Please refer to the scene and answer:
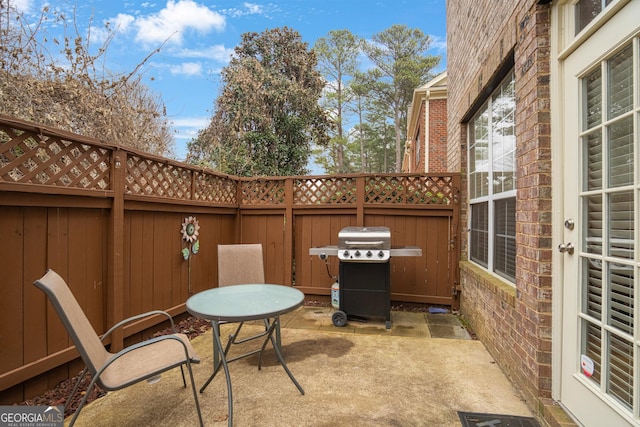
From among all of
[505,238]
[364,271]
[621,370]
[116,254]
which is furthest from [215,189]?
[621,370]

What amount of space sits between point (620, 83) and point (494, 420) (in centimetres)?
201

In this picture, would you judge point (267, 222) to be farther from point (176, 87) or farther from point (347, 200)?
point (176, 87)

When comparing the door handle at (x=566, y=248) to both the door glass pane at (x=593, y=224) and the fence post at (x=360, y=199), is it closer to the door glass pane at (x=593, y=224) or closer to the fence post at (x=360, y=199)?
the door glass pane at (x=593, y=224)

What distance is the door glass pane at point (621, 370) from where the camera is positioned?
1.36 m

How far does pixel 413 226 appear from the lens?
172 inches

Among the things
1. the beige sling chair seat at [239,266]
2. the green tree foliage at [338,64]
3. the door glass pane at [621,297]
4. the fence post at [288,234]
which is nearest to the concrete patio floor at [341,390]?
the beige sling chair seat at [239,266]

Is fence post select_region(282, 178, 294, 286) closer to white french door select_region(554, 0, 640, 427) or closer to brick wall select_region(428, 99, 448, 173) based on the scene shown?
white french door select_region(554, 0, 640, 427)

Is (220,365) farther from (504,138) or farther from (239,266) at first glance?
(504,138)

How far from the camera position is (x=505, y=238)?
111 inches

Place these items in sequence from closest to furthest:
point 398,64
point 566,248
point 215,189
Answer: point 566,248
point 215,189
point 398,64

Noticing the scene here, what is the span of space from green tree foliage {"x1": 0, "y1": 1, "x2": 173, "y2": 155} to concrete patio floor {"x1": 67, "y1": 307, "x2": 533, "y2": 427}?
12.0ft

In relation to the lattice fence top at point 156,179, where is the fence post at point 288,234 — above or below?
below

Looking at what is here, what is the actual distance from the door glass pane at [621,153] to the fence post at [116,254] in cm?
344

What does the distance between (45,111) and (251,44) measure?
6.46 m
